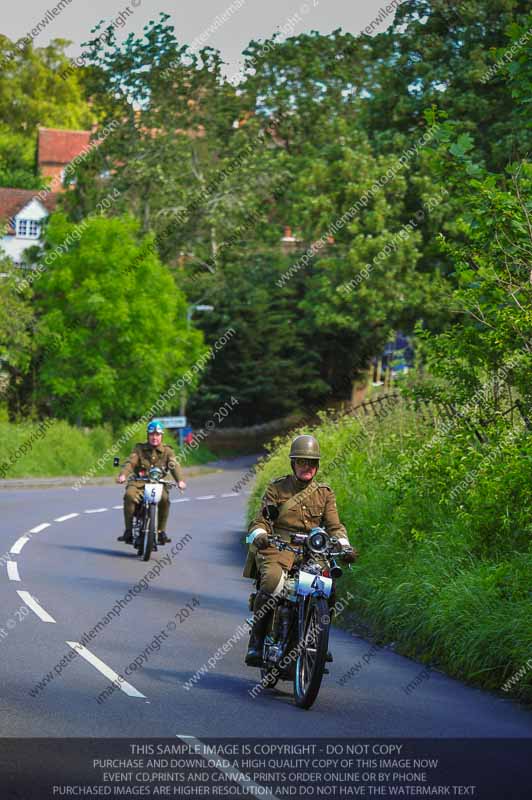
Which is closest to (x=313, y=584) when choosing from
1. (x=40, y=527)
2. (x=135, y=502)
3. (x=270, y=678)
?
(x=270, y=678)

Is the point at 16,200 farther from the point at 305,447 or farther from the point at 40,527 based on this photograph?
the point at 305,447

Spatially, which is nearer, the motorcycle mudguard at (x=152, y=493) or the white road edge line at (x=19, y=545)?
the motorcycle mudguard at (x=152, y=493)

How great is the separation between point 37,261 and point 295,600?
4288 centimetres

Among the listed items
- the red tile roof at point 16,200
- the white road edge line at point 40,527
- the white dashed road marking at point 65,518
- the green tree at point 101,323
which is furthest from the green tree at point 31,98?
the white road edge line at point 40,527

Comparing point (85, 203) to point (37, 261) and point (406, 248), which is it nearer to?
point (37, 261)

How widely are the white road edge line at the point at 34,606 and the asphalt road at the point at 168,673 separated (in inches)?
0.8

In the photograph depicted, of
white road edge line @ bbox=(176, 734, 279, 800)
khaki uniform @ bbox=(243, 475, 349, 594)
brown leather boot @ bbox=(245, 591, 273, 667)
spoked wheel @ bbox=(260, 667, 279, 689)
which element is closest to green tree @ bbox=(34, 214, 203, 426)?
khaki uniform @ bbox=(243, 475, 349, 594)

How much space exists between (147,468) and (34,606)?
→ 6.17 m

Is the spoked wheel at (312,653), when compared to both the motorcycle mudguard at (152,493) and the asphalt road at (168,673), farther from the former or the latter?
the motorcycle mudguard at (152,493)

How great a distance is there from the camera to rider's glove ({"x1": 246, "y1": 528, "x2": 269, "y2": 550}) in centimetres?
982

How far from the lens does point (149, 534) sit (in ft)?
65.3

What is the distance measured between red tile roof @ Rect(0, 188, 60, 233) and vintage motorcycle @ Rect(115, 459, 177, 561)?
5333cm

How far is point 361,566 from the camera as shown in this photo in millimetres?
15242

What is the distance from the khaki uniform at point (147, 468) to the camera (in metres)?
20.0
